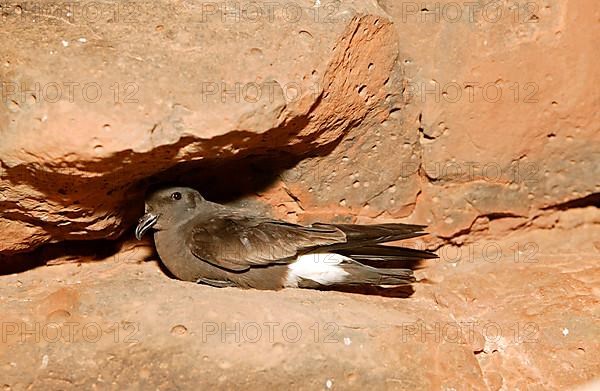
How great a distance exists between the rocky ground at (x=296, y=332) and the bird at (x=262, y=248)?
0.32 ft

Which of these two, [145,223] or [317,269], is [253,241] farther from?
[145,223]

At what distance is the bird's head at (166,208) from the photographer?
310cm

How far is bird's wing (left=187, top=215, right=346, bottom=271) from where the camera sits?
3016 millimetres

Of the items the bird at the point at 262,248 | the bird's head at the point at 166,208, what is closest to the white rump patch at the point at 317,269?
the bird at the point at 262,248

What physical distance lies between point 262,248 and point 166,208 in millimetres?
410

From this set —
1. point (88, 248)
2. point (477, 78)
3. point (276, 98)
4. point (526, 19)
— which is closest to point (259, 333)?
point (276, 98)

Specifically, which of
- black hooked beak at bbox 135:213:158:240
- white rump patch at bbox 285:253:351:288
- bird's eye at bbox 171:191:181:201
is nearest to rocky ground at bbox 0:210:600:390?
white rump patch at bbox 285:253:351:288

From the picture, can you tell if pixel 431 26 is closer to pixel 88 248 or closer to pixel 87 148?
pixel 87 148

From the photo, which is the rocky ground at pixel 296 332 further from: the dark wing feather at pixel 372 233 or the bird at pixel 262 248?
the dark wing feather at pixel 372 233

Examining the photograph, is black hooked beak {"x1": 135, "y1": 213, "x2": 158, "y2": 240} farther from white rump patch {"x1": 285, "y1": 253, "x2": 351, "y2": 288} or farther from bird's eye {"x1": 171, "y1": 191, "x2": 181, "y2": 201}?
white rump patch {"x1": 285, "y1": 253, "x2": 351, "y2": 288}

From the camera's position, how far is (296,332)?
107 inches

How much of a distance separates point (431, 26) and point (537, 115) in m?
0.55

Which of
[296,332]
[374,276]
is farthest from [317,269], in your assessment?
[296,332]

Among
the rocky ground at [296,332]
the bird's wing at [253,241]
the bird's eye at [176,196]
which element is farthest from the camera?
the bird's eye at [176,196]
